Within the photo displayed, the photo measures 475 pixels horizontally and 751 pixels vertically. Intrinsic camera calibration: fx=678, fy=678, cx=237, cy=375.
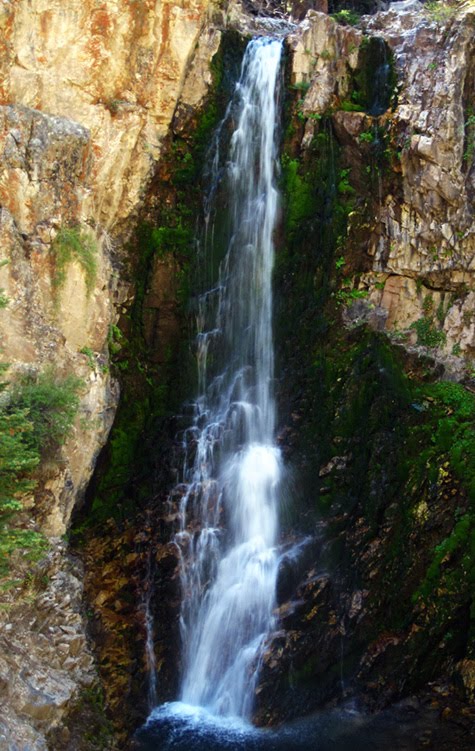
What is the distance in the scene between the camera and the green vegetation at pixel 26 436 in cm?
937

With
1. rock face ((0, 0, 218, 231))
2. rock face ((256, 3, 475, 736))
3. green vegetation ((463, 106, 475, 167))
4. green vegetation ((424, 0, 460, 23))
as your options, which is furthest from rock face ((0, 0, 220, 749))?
green vegetation ((463, 106, 475, 167))

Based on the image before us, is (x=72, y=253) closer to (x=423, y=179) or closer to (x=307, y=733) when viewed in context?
(x=423, y=179)

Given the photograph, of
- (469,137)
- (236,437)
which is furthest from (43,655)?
(469,137)

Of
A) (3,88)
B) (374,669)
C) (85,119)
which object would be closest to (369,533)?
(374,669)

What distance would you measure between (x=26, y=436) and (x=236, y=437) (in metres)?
4.50

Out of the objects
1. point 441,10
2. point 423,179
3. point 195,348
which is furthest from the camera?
point 441,10

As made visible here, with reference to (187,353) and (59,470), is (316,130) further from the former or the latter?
(59,470)

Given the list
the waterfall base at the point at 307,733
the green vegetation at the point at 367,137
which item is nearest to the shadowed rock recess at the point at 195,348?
the green vegetation at the point at 367,137

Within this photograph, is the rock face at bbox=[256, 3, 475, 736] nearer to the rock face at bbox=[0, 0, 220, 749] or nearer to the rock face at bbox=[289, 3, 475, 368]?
the rock face at bbox=[289, 3, 475, 368]

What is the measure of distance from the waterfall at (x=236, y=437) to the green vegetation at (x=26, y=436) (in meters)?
3.07

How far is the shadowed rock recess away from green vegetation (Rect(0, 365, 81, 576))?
0.07 metres

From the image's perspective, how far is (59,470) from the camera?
11.7m

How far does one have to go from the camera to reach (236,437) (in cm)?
1387

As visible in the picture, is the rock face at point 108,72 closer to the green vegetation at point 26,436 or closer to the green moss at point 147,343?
the green moss at point 147,343
